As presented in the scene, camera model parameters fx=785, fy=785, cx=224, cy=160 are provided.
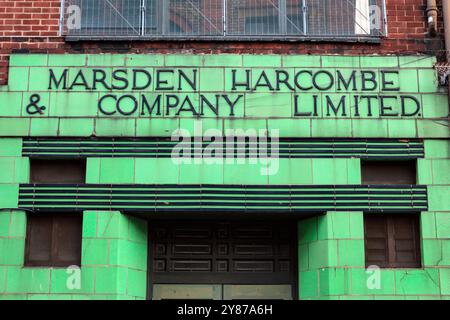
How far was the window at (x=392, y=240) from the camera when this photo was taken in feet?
36.5

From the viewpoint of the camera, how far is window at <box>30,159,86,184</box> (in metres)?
11.3

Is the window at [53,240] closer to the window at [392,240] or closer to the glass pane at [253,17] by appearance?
the glass pane at [253,17]

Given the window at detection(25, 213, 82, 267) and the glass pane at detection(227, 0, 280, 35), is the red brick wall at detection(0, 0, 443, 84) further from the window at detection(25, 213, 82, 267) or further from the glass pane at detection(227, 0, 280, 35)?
the window at detection(25, 213, 82, 267)

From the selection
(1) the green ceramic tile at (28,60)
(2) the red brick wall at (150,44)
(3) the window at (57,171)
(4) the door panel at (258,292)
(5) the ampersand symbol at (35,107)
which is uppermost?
(2) the red brick wall at (150,44)

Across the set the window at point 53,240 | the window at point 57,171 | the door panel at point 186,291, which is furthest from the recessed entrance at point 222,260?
the window at point 57,171

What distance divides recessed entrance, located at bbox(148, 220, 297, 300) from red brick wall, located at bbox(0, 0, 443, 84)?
8.53 feet

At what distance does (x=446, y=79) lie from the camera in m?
11.4

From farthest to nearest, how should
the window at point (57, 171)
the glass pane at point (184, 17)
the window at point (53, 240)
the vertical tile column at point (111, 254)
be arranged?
1. the glass pane at point (184, 17)
2. the window at point (57, 171)
3. the window at point (53, 240)
4. the vertical tile column at point (111, 254)

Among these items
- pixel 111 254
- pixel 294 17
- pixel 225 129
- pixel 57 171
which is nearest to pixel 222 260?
pixel 111 254

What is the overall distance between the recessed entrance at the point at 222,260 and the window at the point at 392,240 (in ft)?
3.88

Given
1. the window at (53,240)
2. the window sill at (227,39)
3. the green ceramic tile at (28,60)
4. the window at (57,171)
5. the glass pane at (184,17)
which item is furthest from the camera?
the glass pane at (184,17)

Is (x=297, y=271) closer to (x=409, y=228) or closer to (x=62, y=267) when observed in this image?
(x=409, y=228)

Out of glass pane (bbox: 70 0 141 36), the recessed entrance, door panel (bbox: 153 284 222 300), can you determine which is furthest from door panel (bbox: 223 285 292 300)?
glass pane (bbox: 70 0 141 36)

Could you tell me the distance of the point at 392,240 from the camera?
11203 millimetres
